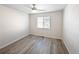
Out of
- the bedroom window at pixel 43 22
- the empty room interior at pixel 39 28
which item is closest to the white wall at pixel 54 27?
the empty room interior at pixel 39 28

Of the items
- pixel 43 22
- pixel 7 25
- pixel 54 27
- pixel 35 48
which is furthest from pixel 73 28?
pixel 43 22

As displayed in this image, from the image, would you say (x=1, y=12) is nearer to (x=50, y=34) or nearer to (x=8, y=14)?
(x=8, y=14)

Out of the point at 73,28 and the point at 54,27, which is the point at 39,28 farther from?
→ the point at 73,28

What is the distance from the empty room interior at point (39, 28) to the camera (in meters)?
3.04

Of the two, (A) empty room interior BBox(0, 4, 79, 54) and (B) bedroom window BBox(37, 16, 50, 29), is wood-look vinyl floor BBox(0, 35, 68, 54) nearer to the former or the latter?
(A) empty room interior BBox(0, 4, 79, 54)

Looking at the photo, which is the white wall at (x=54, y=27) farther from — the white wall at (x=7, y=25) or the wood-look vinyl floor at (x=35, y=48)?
the white wall at (x=7, y=25)

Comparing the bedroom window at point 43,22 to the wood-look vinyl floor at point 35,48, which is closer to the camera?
the wood-look vinyl floor at point 35,48

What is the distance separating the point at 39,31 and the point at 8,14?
317 cm

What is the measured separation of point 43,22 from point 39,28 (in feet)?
2.10

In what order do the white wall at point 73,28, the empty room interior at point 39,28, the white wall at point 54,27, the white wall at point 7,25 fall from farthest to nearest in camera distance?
the white wall at point 54,27
the white wall at point 7,25
the empty room interior at point 39,28
the white wall at point 73,28

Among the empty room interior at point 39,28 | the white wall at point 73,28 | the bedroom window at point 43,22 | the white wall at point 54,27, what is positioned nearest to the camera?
the white wall at point 73,28

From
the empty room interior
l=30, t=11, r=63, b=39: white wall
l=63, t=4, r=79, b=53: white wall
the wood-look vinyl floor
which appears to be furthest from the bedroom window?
l=63, t=4, r=79, b=53: white wall

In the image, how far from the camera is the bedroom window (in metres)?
5.93
